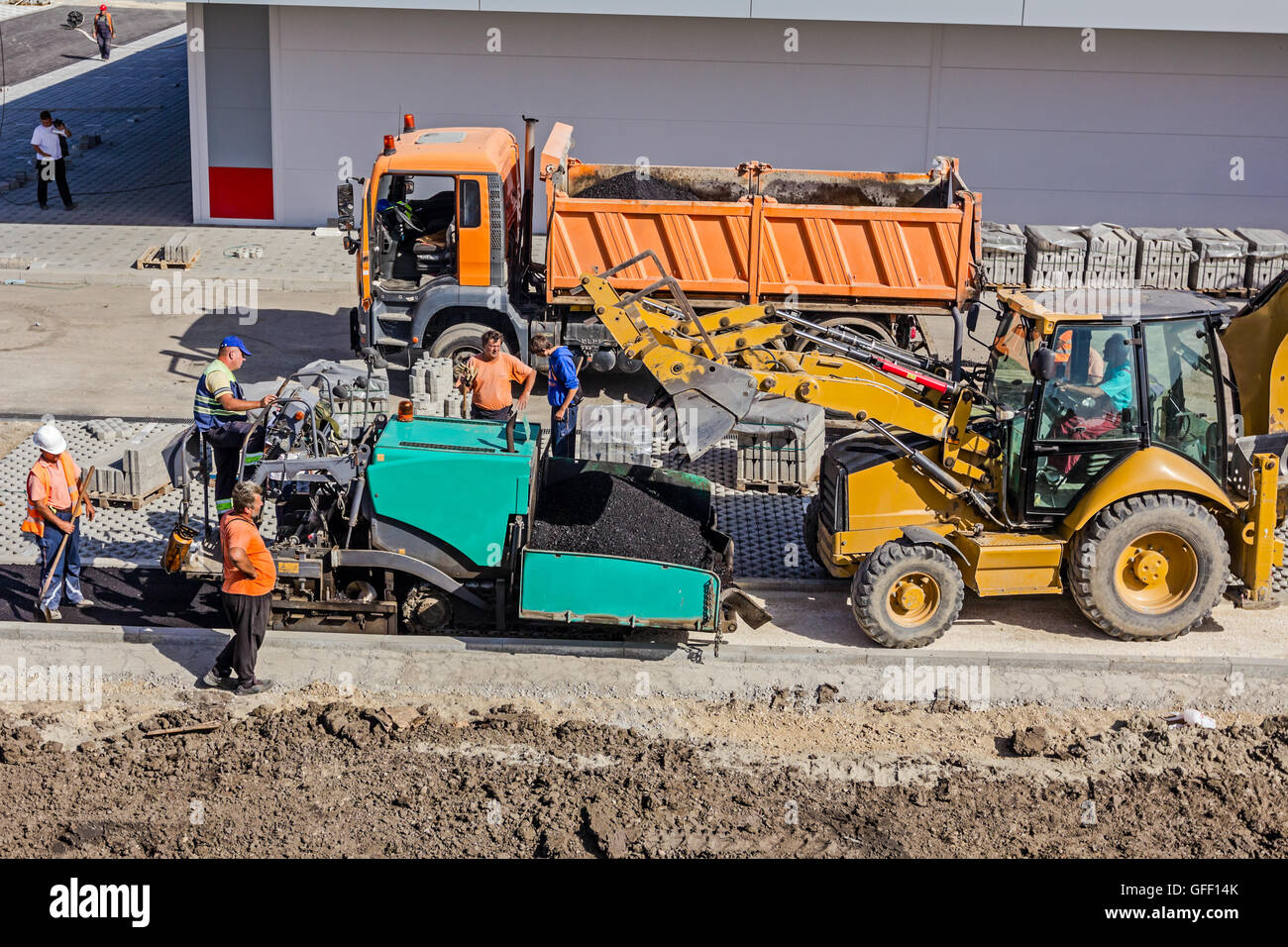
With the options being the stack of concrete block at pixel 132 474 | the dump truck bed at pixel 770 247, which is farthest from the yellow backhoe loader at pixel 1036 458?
the dump truck bed at pixel 770 247

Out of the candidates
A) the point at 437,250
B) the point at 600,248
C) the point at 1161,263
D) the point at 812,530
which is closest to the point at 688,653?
the point at 812,530

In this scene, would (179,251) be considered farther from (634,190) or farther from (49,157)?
(634,190)

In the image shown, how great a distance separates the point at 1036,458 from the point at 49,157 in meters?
17.8

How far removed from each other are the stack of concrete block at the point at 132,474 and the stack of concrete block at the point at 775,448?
15.9 feet

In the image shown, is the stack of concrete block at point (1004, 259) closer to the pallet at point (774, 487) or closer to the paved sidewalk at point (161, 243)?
the pallet at point (774, 487)

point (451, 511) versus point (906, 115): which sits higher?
point (906, 115)

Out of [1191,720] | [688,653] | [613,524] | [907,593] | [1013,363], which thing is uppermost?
[1013,363]

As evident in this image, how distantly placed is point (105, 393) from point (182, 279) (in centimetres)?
468

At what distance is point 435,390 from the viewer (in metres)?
13.5

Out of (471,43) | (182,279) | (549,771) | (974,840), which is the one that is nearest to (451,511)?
(549,771)

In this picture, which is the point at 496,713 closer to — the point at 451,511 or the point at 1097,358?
the point at 451,511

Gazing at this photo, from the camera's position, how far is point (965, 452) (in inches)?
383

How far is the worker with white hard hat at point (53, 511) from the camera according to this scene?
9.69m

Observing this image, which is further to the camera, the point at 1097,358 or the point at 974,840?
the point at 1097,358
